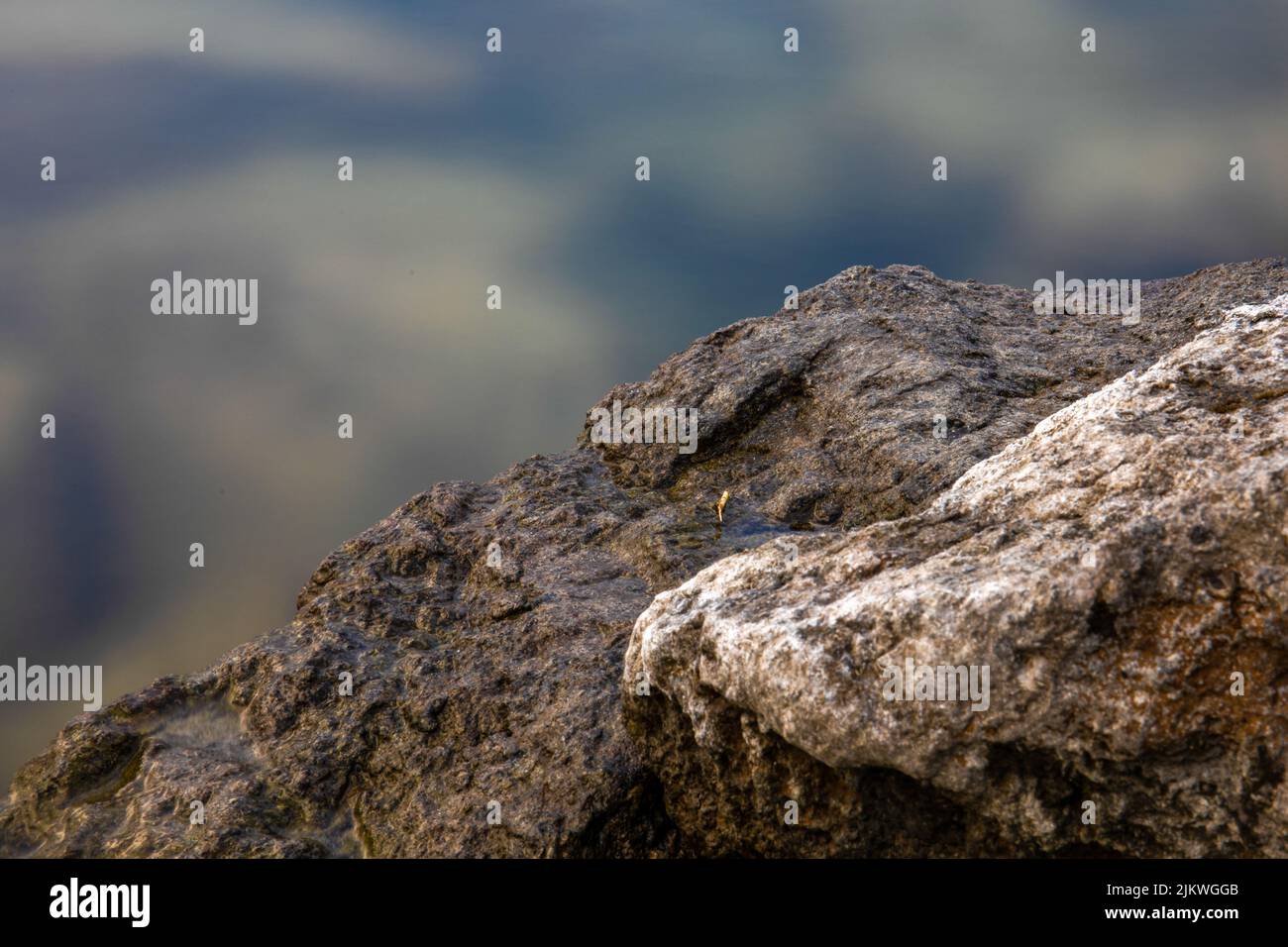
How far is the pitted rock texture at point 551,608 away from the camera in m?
7.16

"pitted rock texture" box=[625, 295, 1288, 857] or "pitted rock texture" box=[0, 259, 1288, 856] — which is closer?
"pitted rock texture" box=[625, 295, 1288, 857]

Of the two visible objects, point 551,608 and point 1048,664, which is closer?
point 1048,664

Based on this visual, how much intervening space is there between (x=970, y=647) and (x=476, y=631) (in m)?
4.56

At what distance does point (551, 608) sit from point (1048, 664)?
4345 mm

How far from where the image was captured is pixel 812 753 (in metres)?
5.33

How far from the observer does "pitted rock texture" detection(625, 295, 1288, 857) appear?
16.2 ft

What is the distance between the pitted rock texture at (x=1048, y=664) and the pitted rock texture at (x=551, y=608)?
0.37 metres

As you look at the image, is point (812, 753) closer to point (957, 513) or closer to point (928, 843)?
point (928, 843)

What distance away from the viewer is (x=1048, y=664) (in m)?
4.97

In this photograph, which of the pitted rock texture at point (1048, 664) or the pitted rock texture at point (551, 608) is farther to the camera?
the pitted rock texture at point (551, 608)

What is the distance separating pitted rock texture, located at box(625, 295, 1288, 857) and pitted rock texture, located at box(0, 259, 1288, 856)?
0.37m
